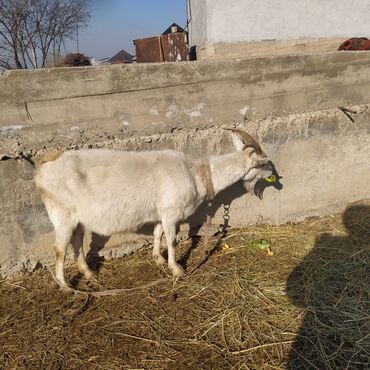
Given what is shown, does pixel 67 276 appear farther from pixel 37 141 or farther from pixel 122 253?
pixel 37 141

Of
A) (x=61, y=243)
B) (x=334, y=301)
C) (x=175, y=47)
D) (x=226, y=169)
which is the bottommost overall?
(x=334, y=301)

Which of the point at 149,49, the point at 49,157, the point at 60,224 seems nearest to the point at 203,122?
the point at 49,157

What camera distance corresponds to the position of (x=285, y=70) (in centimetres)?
457

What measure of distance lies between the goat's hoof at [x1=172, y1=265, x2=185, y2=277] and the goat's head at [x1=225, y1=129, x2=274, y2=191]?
1.20m

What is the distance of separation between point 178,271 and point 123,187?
1067 millimetres

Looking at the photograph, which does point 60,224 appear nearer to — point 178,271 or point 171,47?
point 178,271

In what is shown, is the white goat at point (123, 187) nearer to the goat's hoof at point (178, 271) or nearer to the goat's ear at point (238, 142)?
the goat's hoof at point (178, 271)

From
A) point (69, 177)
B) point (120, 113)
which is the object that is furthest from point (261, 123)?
point (69, 177)

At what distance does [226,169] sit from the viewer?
417 centimetres

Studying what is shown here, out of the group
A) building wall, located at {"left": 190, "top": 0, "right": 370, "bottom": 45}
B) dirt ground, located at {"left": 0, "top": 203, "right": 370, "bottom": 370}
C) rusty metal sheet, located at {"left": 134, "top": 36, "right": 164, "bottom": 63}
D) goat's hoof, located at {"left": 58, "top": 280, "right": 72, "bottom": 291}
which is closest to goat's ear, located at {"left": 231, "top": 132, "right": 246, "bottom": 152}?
dirt ground, located at {"left": 0, "top": 203, "right": 370, "bottom": 370}

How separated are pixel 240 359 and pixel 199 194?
1674 millimetres

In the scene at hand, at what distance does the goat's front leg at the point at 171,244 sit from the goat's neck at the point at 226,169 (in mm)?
628

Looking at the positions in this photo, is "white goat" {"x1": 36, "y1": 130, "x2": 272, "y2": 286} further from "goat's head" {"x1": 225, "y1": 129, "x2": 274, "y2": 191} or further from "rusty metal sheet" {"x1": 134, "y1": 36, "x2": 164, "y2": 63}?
"rusty metal sheet" {"x1": 134, "y1": 36, "x2": 164, "y2": 63}

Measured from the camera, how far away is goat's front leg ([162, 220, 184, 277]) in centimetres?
398
